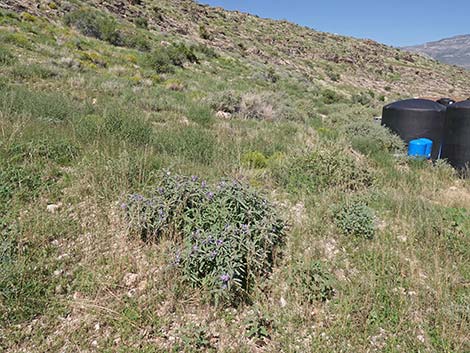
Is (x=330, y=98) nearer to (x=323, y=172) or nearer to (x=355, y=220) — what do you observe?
(x=323, y=172)

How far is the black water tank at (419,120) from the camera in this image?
23.4 ft

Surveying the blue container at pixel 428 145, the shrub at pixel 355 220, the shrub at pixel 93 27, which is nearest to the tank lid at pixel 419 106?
the blue container at pixel 428 145

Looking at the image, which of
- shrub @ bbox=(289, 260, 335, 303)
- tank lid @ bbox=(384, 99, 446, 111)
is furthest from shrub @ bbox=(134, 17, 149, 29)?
shrub @ bbox=(289, 260, 335, 303)

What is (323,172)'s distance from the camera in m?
4.70

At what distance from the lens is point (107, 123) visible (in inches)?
208

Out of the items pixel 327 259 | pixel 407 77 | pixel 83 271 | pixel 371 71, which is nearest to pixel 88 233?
pixel 83 271

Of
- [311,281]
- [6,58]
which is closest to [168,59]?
[6,58]

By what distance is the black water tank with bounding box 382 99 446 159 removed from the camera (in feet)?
23.4

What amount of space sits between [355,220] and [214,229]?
1.70m

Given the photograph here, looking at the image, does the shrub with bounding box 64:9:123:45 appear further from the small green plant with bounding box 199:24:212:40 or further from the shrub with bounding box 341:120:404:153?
the shrub with bounding box 341:120:404:153

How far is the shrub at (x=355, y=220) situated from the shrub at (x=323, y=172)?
31.8 inches

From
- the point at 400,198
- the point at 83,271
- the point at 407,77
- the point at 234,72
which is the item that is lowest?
the point at 83,271

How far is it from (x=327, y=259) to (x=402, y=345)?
0.95 m

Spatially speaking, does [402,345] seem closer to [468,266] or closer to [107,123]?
[468,266]
